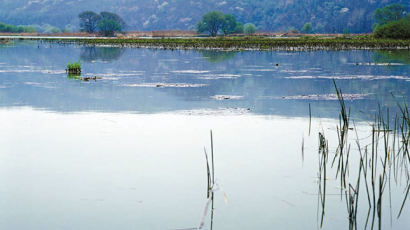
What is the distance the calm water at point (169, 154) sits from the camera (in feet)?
31.0

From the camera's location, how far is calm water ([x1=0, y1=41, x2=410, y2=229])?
9.46 metres

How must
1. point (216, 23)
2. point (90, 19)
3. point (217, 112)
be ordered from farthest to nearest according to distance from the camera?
point (90, 19), point (216, 23), point (217, 112)

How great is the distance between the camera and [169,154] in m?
13.1

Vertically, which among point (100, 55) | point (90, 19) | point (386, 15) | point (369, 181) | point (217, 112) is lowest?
point (369, 181)

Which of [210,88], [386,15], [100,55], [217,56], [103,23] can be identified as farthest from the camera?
[103,23]

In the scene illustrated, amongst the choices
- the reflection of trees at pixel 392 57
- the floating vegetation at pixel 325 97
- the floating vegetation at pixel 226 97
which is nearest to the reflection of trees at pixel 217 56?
the reflection of trees at pixel 392 57

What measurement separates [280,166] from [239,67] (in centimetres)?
2622

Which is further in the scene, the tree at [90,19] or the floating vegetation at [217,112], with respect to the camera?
the tree at [90,19]

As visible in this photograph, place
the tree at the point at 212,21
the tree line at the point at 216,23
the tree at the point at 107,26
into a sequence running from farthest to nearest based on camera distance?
the tree at the point at 107,26
the tree line at the point at 216,23
the tree at the point at 212,21

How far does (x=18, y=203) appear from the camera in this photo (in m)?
10.1

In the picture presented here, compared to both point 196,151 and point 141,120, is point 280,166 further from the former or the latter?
point 141,120

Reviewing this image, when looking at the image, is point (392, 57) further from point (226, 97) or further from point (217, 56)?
point (226, 97)

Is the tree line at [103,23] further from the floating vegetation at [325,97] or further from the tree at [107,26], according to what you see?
the floating vegetation at [325,97]

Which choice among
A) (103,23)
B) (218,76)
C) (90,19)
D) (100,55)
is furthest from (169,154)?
(90,19)
